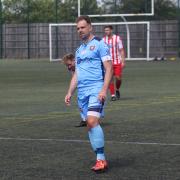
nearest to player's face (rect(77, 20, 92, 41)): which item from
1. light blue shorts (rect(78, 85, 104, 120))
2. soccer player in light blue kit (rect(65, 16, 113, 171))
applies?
soccer player in light blue kit (rect(65, 16, 113, 171))

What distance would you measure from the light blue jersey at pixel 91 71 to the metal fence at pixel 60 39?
1842 inches

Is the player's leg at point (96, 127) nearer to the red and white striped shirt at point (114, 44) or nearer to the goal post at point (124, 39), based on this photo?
the red and white striped shirt at point (114, 44)

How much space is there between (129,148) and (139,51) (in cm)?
4558

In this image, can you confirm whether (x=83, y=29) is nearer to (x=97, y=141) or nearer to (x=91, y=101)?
(x=91, y=101)

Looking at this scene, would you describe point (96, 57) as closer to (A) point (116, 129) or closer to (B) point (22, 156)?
(B) point (22, 156)

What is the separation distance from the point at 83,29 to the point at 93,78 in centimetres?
65

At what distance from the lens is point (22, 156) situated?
9242 millimetres

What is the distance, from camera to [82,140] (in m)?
10.6

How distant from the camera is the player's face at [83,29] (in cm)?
823

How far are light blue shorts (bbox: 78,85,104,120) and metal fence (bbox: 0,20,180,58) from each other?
4679cm

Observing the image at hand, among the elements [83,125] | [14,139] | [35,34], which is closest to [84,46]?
[14,139]

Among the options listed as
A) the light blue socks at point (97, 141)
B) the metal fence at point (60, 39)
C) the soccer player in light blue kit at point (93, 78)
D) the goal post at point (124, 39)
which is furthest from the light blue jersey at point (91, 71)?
the metal fence at point (60, 39)

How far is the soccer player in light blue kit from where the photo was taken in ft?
26.9

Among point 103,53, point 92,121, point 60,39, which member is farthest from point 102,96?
point 60,39
